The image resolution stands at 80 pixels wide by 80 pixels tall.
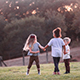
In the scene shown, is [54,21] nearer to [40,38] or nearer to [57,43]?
[40,38]

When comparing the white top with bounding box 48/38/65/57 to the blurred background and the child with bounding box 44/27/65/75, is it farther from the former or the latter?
the blurred background

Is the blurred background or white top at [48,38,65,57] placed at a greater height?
the blurred background

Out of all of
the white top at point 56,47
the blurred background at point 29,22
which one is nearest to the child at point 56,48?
the white top at point 56,47

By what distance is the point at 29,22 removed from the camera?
83.8ft

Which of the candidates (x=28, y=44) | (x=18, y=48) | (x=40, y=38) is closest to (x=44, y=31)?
(x=40, y=38)

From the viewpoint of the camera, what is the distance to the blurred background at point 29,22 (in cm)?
2456

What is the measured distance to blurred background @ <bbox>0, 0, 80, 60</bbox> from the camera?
24562 mm

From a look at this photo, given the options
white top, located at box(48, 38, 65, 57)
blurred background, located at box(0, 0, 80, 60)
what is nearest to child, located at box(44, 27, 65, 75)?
white top, located at box(48, 38, 65, 57)

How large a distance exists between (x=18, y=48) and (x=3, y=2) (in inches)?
481

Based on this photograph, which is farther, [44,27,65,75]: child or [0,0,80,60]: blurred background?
[0,0,80,60]: blurred background

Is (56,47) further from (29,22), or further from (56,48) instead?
(29,22)

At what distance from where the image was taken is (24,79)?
19.8 ft

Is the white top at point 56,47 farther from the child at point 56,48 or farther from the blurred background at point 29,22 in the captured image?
the blurred background at point 29,22

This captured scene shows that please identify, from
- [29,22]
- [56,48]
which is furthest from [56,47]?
→ [29,22]
